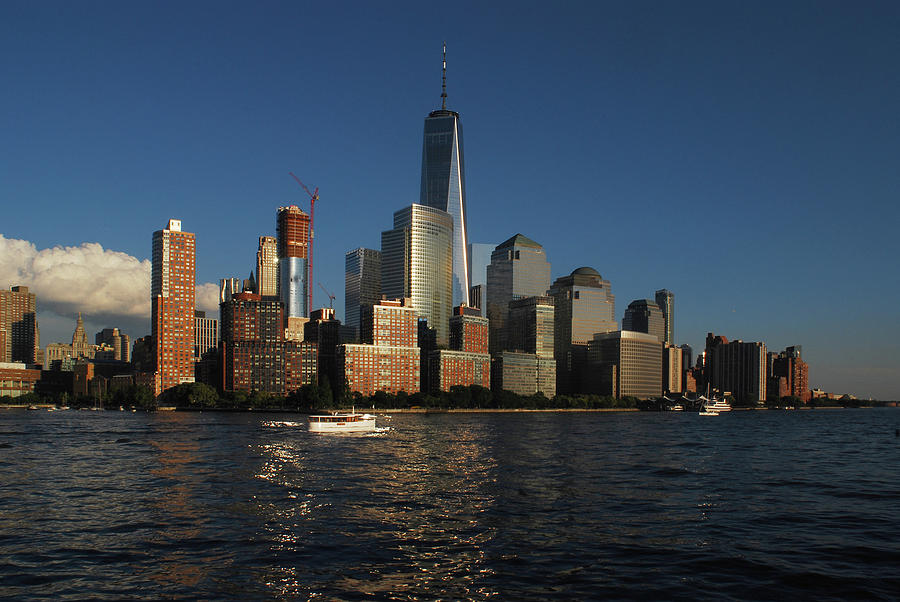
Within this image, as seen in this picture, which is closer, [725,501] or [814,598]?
[814,598]

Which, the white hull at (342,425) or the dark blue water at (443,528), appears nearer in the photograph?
the dark blue water at (443,528)

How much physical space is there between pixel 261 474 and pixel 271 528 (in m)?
31.1

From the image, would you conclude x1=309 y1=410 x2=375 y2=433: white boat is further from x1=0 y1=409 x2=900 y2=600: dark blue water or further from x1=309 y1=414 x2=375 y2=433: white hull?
x1=0 y1=409 x2=900 y2=600: dark blue water

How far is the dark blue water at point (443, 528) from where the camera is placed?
40156mm

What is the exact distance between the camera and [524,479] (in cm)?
7975

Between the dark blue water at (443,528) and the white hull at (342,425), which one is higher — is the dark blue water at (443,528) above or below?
above

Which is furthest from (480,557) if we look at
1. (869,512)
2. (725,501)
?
(869,512)

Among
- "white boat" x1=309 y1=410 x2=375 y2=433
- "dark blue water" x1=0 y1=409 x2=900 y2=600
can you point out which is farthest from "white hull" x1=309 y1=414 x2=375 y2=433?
"dark blue water" x1=0 y1=409 x2=900 y2=600

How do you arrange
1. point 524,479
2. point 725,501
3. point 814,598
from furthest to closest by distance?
point 524,479
point 725,501
point 814,598

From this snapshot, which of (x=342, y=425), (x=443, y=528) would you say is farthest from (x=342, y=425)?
(x=443, y=528)

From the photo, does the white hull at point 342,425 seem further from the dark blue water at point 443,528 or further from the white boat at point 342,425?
the dark blue water at point 443,528

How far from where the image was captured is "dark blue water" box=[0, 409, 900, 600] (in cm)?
4016

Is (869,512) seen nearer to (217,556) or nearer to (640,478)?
Answer: (640,478)

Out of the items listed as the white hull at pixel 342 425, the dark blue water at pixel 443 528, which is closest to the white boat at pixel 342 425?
the white hull at pixel 342 425
